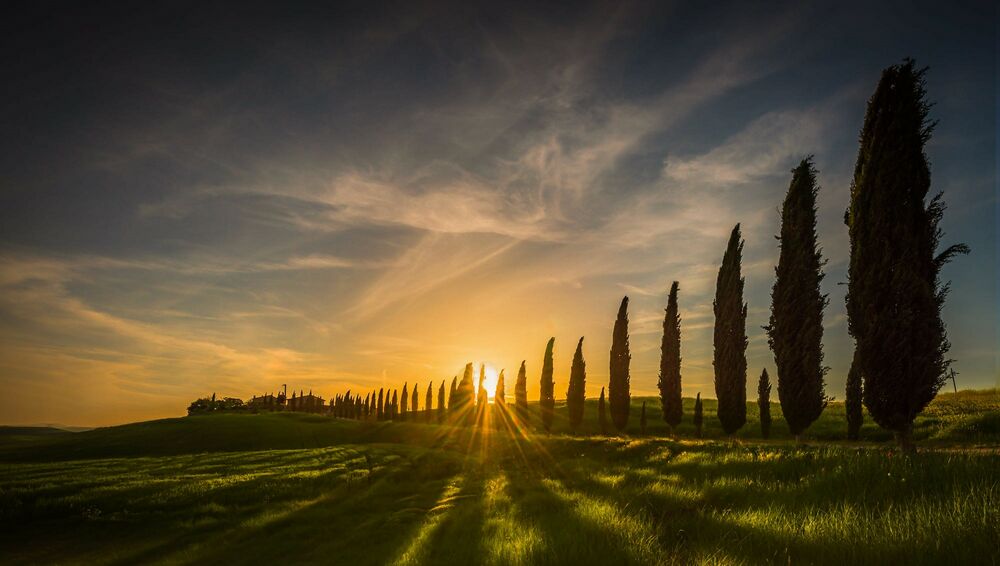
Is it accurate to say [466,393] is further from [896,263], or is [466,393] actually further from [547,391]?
[896,263]

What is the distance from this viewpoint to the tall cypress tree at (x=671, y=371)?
4275cm

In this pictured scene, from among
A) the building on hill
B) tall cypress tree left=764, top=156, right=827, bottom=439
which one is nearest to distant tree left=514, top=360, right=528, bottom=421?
tall cypress tree left=764, top=156, right=827, bottom=439

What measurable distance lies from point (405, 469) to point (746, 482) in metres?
23.4

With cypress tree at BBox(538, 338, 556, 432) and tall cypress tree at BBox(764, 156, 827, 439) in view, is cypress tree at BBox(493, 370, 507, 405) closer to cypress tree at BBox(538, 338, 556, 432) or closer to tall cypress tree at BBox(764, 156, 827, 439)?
cypress tree at BBox(538, 338, 556, 432)

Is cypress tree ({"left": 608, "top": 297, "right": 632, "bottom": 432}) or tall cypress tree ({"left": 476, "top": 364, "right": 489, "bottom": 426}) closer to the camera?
cypress tree ({"left": 608, "top": 297, "right": 632, "bottom": 432})

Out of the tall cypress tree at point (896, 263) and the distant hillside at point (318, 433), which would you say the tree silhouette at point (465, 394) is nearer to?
the distant hillside at point (318, 433)

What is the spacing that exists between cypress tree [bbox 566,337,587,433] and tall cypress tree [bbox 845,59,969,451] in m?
40.8

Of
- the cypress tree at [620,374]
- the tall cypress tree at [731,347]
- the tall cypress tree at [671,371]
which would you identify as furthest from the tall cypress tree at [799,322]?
the cypress tree at [620,374]

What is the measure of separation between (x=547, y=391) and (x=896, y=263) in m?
47.5

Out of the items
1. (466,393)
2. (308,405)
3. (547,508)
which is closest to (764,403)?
(547,508)

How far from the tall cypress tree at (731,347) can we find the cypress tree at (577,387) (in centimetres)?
2291

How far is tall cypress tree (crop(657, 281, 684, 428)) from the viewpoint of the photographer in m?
42.8

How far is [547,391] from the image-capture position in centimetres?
6075

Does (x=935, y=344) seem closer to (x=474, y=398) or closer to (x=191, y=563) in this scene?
(x=191, y=563)
